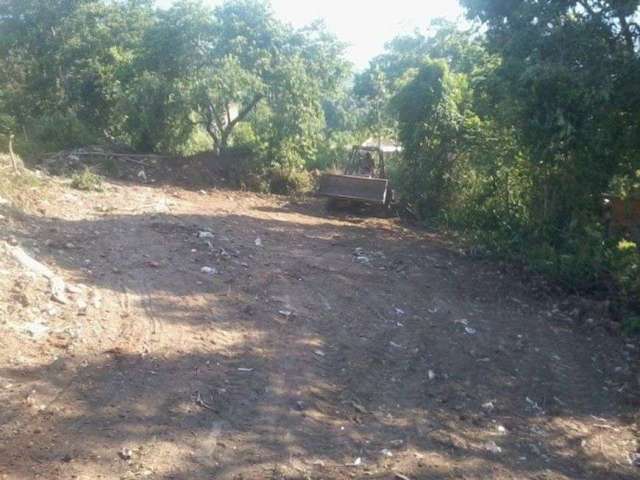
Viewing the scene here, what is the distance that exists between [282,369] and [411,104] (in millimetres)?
9711

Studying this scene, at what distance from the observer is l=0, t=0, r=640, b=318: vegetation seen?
28.0ft

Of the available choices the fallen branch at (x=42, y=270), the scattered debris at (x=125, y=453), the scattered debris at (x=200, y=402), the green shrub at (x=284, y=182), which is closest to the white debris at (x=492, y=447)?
the scattered debris at (x=200, y=402)

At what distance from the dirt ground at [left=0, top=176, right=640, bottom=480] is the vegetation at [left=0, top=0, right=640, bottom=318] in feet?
6.40

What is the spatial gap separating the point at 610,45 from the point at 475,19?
7.31 ft

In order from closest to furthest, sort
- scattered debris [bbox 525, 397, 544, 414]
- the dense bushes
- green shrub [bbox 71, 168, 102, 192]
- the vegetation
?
1. scattered debris [bbox 525, 397, 544, 414]
2. the dense bushes
3. the vegetation
4. green shrub [bbox 71, 168, 102, 192]

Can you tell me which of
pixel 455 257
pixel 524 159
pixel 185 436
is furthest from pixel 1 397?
pixel 524 159

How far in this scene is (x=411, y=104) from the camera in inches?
538

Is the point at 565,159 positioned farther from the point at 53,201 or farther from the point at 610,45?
the point at 53,201

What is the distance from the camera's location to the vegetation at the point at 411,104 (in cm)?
852

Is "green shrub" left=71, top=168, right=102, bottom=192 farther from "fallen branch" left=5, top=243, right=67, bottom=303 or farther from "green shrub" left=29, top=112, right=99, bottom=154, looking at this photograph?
"fallen branch" left=5, top=243, right=67, bottom=303

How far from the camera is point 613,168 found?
29.7ft

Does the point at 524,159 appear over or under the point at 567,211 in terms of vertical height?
over

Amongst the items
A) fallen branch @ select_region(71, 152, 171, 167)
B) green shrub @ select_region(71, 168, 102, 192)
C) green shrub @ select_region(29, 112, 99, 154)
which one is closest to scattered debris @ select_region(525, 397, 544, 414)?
green shrub @ select_region(71, 168, 102, 192)

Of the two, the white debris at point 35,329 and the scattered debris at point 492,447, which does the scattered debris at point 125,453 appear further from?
the scattered debris at point 492,447
